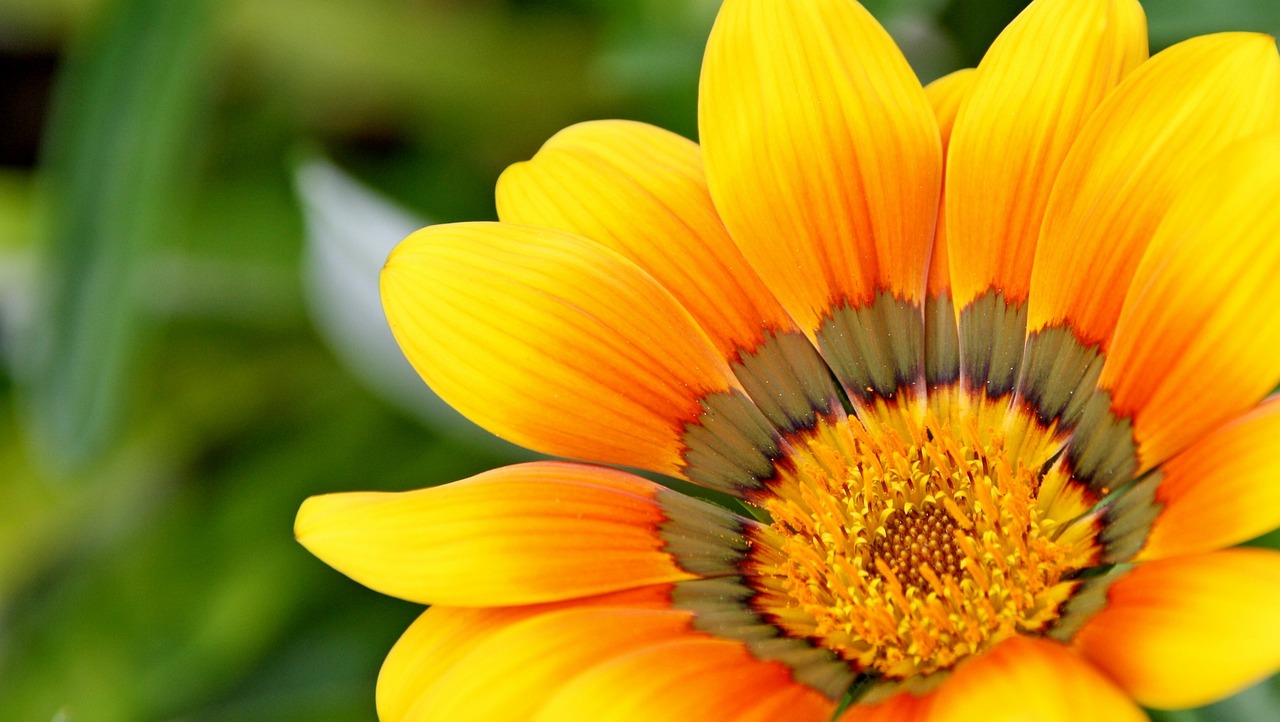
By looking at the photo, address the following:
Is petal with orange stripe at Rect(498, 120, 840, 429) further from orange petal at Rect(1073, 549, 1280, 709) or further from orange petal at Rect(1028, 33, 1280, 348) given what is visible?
orange petal at Rect(1073, 549, 1280, 709)

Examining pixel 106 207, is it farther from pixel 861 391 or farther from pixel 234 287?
pixel 861 391

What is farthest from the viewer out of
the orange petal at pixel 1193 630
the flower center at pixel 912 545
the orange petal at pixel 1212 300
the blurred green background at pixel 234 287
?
the blurred green background at pixel 234 287

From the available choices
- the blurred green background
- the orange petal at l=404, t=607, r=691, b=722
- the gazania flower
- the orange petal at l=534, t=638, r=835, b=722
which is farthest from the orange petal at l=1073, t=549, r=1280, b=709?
the blurred green background

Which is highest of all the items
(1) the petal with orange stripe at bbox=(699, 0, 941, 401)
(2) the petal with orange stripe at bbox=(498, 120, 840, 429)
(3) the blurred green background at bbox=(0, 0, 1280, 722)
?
(1) the petal with orange stripe at bbox=(699, 0, 941, 401)

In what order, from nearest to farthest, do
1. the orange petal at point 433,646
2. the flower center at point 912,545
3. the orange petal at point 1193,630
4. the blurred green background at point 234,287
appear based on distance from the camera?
the orange petal at point 1193,630 < the orange petal at point 433,646 < the flower center at point 912,545 < the blurred green background at point 234,287

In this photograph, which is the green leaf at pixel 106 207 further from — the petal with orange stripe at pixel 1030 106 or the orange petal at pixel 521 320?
the petal with orange stripe at pixel 1030 106

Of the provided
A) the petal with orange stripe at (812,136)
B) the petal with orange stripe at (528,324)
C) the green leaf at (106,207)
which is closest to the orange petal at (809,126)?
the petal with orange stripe at (812,136)

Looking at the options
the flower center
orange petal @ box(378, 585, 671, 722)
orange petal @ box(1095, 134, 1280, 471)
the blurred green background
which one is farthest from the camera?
the blurred green background
